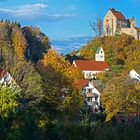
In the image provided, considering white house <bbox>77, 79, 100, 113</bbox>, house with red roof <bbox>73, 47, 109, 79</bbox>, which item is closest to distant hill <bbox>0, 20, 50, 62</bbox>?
house with red roof <bbox>73, 47, 109, 79</bbox>

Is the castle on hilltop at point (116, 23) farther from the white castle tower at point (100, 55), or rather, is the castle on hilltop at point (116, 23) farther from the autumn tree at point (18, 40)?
the autumn tree at point (18, 40)

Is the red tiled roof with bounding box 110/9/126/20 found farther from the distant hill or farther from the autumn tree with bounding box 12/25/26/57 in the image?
the autumn tree with bounding box 12/25/26/57

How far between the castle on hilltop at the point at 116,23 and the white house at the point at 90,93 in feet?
117

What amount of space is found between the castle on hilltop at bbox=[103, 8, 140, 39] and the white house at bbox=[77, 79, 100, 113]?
35.6 meters

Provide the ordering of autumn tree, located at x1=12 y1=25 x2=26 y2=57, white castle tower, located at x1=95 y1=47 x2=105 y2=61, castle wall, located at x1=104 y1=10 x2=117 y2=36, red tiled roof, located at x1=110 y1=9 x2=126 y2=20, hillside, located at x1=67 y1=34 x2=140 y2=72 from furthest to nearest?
red tiled roof, located at x1=110 y1=9 x2=126 y2=20, castle wall, located at x1=104 y1=10 x2=117 y2=36, white castle tower, located at x1=95 y1=47 x2=105 y2=61, hillside, located at x1=67 y1=34 x2=140 y2=72, autumn tree, located at x1=12 y1=25 x2=26 y2=57

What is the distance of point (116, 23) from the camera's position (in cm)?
8719

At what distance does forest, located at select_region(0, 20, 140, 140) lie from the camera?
2040 cm

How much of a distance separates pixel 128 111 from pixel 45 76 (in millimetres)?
6175

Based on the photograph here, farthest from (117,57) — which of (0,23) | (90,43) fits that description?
(0,23)

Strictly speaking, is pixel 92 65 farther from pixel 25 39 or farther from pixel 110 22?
pixel 110 22

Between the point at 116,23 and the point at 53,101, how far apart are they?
56879 millimetres

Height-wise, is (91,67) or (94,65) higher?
(94,65)

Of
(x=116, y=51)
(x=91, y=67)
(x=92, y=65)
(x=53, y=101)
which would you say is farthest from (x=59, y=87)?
(x=116, y=51)

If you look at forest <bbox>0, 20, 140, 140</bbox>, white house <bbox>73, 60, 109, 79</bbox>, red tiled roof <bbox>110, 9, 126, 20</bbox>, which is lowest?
forest <bbox>0, 20, 140, 140</bbox>
